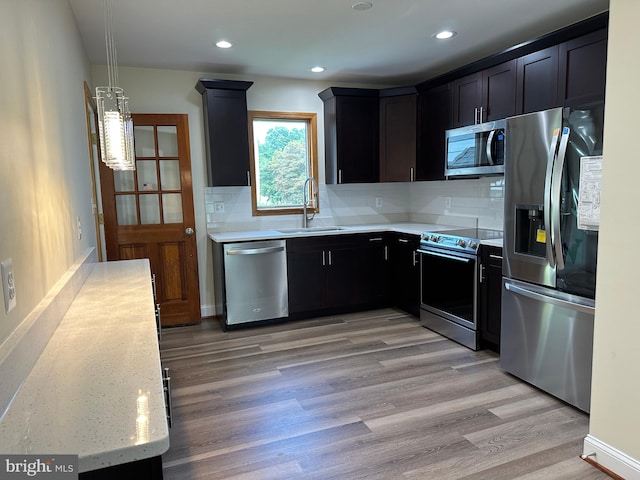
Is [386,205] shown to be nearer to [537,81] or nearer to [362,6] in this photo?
[537,81]

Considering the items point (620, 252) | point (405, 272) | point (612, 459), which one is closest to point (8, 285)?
point (620, 252)

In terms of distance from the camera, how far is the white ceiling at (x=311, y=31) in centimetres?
284

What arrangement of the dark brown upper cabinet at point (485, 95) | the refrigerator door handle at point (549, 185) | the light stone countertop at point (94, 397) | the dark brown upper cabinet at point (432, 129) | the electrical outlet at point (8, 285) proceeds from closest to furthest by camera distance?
the light stone countertop at point (94, 397), the electrical outlet at point (8, 285), the refrigerator door handle at point (549, 185), the dark brown upper cabinet at point (485, 95), the dark brown upper cabinet at point (432, 129)

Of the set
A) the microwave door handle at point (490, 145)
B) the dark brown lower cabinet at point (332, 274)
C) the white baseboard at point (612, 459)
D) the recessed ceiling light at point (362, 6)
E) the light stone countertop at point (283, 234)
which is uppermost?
the recessed ceiling light at point (362, 6)

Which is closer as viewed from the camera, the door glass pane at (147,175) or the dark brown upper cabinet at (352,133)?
the door glass pane at (147,175)

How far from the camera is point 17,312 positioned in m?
1.18

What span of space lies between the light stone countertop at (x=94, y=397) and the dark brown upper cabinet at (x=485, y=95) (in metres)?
3.10

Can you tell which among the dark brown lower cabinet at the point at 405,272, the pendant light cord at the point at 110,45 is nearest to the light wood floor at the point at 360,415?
the dark brown lower cabinet at the point at 405,272

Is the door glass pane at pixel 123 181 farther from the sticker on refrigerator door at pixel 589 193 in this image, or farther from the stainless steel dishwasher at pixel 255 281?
the sticker on refrigerator door at pixel 589 193

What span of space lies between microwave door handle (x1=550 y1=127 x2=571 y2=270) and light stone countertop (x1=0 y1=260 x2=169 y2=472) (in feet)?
7.22

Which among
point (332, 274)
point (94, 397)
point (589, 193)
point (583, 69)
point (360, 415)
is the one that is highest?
point (583, 69)

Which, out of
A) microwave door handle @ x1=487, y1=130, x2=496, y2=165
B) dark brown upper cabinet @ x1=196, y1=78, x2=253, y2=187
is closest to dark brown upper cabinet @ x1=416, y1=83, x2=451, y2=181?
microwave door handle @ x1=487, y1=130, x2=496, y2=165

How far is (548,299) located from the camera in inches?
104

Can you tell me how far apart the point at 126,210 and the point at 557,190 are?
12.1 feet
